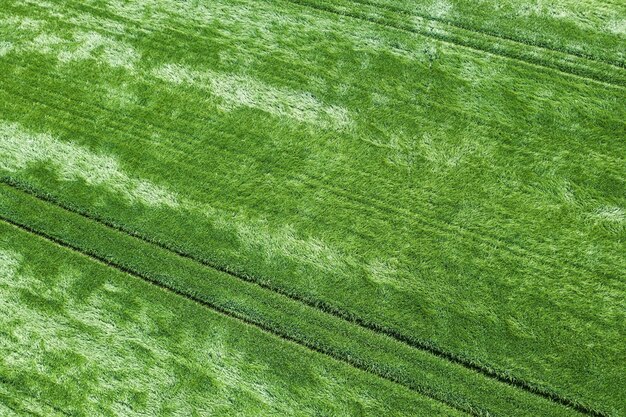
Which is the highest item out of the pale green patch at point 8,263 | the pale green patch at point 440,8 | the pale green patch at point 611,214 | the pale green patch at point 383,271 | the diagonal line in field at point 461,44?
the pale green patch at point 440,8

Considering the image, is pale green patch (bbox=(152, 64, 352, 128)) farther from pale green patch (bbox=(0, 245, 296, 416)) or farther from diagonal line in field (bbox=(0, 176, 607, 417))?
pale green patch (bbox=(0, 245, 296, 416))

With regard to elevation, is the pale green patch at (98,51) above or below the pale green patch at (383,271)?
above

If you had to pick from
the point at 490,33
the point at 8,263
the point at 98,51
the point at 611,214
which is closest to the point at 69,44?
the point at 98,51

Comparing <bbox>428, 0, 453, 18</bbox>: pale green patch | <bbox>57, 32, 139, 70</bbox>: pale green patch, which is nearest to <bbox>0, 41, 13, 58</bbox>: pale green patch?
<bbox>57, 32, 139, 70</bbox>: pale green patch

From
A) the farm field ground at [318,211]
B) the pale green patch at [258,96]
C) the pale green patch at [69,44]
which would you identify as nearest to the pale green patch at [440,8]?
the farm field ground at [318,211]

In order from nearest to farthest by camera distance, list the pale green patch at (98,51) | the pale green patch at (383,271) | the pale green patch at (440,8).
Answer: the pale green patch at (383,271) → the pale green patch at (440,8) → the pale green patch at (98,51)

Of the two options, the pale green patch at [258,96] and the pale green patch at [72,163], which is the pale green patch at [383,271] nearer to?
the pale green patch at [258,96]
